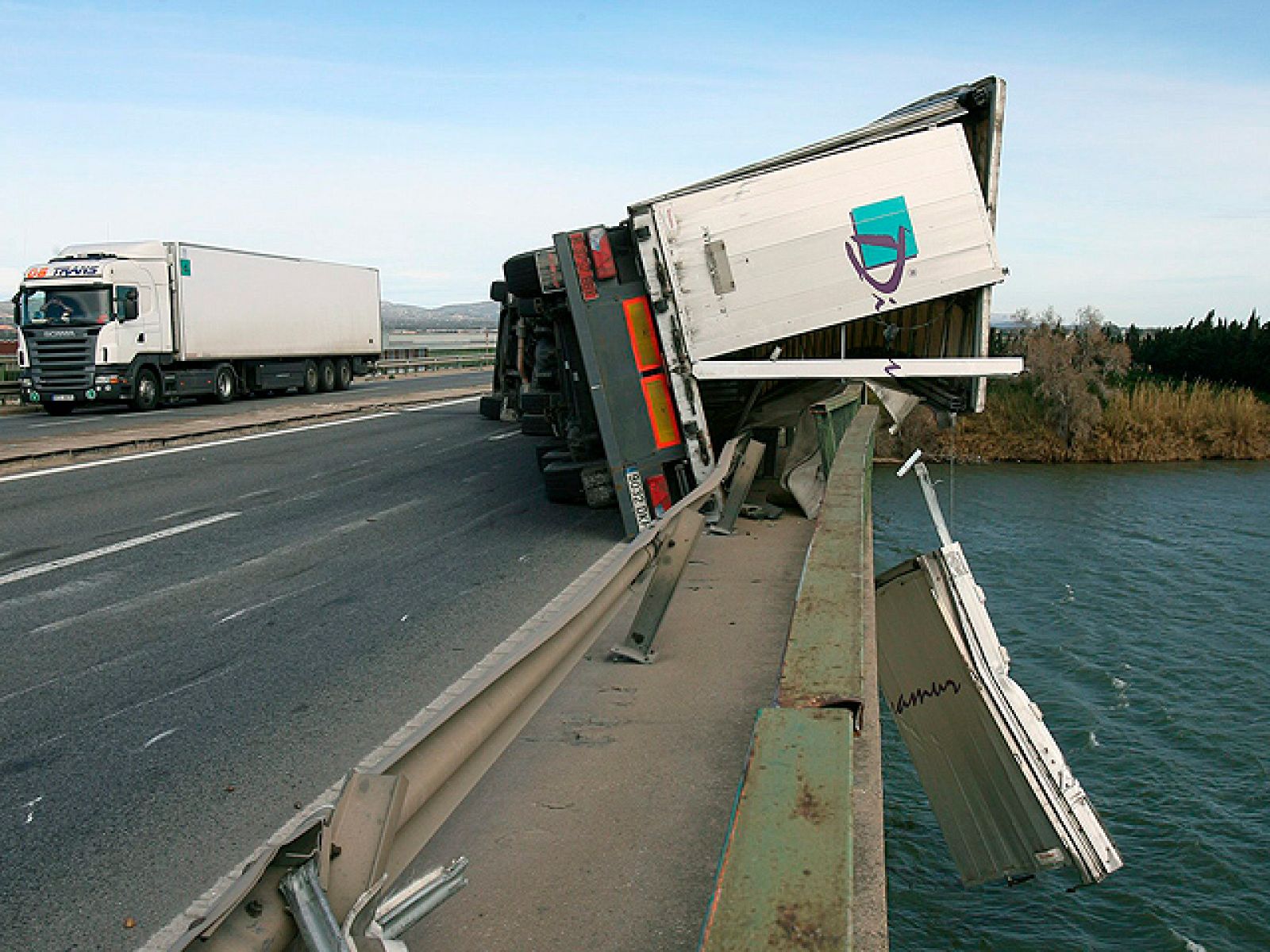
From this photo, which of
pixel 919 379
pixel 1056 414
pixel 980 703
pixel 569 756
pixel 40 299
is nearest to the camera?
pixel 569 756

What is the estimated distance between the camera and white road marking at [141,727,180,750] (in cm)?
565

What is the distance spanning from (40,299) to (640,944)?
90.7 ft

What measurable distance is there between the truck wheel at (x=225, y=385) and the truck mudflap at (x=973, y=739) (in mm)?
24636

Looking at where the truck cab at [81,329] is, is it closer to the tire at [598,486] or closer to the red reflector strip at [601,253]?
the tire at [598,486]

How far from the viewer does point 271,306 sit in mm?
32625

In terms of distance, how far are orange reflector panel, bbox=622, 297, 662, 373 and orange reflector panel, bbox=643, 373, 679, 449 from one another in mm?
138

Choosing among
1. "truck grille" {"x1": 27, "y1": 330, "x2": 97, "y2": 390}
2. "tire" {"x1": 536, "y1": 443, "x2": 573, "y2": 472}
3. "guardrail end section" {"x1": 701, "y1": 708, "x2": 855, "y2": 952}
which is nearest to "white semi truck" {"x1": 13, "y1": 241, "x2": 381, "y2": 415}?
"truck grille" {"x1": 27, "y1": 330, "x2": 97, "y2": 390}

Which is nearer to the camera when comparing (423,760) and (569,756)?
(423,760)

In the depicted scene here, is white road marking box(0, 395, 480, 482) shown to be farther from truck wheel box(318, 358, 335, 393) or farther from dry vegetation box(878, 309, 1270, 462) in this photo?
dry vegetation box(878, 309, 1270, 462)

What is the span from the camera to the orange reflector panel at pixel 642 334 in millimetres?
10258

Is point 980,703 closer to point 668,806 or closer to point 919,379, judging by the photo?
point 919,379

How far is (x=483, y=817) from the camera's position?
13.7 ft

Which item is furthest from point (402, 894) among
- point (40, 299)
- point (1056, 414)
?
point (1056, 414)

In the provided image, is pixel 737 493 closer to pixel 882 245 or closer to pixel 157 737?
pixel 882 245
